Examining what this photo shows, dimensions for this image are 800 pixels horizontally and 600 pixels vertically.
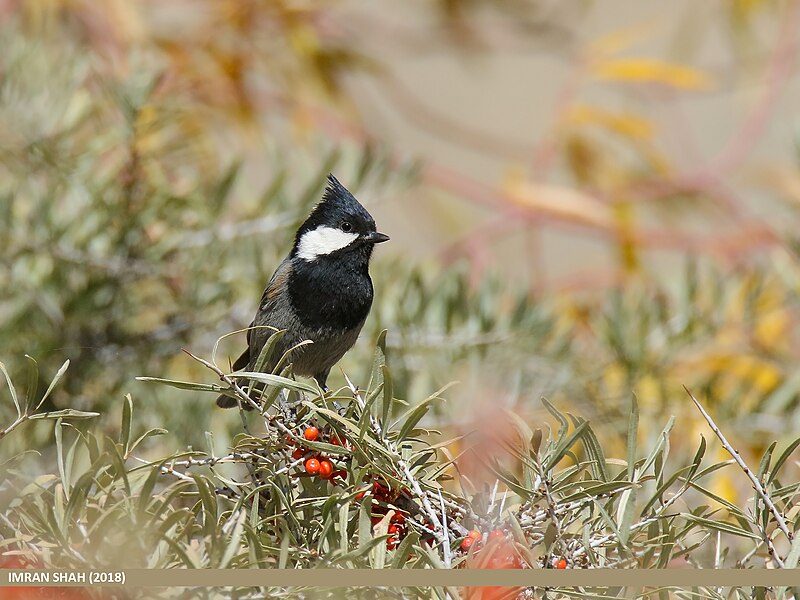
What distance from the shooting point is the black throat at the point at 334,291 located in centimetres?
73

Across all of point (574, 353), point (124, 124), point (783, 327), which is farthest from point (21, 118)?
point (783, 327)

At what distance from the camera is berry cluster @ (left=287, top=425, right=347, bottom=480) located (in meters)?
0.44

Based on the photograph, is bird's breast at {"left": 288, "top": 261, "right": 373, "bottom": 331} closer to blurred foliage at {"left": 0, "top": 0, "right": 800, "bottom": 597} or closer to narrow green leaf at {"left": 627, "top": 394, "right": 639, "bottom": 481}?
blurred foliage at {"left": 0, "top": 0, "right": 800, "bottom": 597}

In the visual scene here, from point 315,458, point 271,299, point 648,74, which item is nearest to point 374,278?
point 271,299

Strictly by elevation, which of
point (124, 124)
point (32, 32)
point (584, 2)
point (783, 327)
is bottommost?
point (783, 327)

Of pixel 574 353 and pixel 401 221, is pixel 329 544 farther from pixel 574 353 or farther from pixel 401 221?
Result: pixel 401 221

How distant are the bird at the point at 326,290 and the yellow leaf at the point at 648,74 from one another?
3.29 ft

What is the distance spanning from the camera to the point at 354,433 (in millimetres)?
431

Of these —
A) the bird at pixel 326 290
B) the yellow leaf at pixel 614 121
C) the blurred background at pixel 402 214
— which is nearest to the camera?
the bird at pixel 326 290

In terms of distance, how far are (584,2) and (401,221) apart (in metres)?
0.66

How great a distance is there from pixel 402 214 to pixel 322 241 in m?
1.08

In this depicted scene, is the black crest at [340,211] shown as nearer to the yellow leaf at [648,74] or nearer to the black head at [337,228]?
the black head at [337,228]

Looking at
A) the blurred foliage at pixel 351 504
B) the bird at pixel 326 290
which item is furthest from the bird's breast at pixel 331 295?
the blurred foliage at pixel 351 504

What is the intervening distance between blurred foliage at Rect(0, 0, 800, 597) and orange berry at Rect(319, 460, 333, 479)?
0.04 feet
